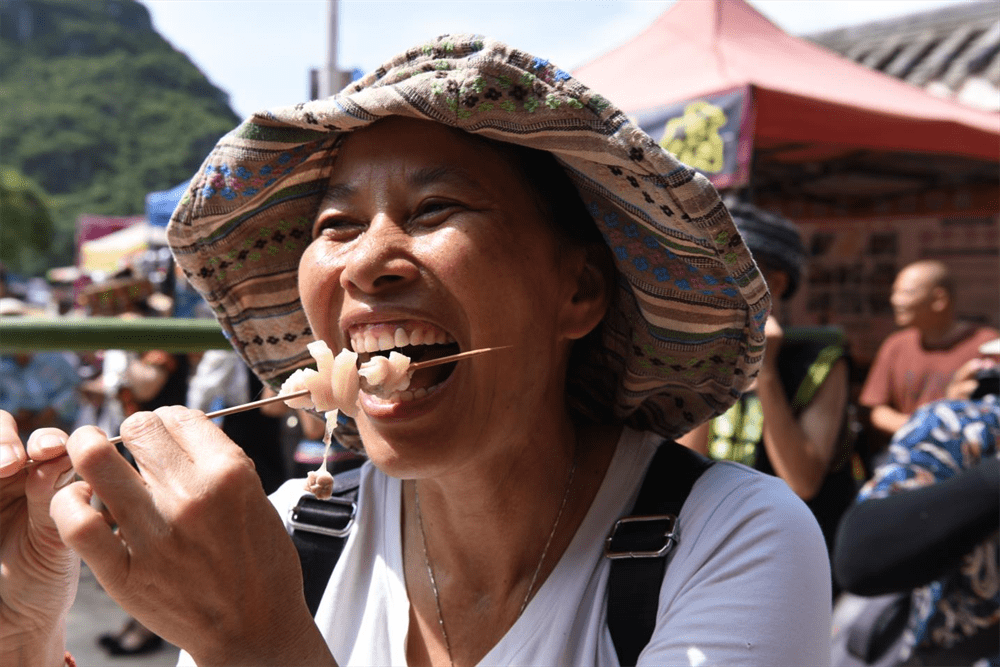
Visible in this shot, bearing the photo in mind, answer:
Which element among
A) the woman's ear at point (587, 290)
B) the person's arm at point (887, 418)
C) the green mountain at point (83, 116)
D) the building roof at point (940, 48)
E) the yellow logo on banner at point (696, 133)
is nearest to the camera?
the woman's ear at point (587, 290)

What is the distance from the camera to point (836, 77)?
5.68 metres

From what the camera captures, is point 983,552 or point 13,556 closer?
point 13,556

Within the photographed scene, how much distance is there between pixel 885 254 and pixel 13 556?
7.74m

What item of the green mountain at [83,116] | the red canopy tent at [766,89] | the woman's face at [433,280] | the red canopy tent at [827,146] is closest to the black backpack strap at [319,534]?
the woman's face at [433,280]

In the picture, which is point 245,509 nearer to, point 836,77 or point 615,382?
point 615,382

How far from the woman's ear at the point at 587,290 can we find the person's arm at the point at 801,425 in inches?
56.7

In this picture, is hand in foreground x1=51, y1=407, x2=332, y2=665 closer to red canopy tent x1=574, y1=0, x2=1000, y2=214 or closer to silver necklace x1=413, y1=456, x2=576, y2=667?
silver necklace x1=413, y1=456, x2=576, y2=667

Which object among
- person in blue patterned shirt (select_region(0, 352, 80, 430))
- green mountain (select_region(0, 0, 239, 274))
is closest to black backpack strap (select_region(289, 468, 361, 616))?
person in blue patterned shirt (select_region(0, 352, 80, 430))

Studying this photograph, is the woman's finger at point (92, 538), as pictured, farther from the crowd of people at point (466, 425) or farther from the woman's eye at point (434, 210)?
the woman's eye at point (434, 210)

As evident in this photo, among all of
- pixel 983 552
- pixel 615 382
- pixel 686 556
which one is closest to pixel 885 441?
pixel 983 552

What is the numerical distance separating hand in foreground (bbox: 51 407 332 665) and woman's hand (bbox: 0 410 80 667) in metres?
0.32

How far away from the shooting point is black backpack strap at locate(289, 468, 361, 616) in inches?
66.8

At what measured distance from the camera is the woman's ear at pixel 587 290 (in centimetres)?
178

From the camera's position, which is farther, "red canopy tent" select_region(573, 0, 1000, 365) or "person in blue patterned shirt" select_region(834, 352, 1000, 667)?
"red canopy tent" select_region(573, 0, 1000, 365)
